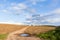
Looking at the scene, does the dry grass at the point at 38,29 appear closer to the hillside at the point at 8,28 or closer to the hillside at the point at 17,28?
the hillside at the point at 17,28

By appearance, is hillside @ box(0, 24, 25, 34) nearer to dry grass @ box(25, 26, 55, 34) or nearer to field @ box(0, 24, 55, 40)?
field @ box(0, 24, 55, 40)

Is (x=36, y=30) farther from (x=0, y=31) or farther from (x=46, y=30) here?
(x=0, y=31)

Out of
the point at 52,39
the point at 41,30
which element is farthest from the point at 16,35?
the point at 52,39

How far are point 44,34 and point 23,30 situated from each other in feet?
1.26

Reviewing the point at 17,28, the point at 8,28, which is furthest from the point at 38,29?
the point at 8,28

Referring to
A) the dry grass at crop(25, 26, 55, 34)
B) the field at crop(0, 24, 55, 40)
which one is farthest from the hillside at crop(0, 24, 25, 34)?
the dry grass at crop(25, 26, 55, 34)

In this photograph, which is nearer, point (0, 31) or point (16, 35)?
point (0, 31)

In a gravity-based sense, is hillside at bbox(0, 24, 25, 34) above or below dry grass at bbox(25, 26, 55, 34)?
above

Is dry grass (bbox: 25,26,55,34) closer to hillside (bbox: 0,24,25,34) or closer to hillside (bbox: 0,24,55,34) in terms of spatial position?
hillside (bbox: 0,24,55,34)

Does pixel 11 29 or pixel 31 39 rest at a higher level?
pixel 11 29

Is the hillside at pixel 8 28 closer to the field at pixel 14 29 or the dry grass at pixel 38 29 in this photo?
the field at pixel 14 29

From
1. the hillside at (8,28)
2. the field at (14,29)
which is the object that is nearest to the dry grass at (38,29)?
the field at (14,29)

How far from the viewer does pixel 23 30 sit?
2.28 m

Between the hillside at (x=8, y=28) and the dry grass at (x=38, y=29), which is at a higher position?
the hillside at (x=8, y=28)
